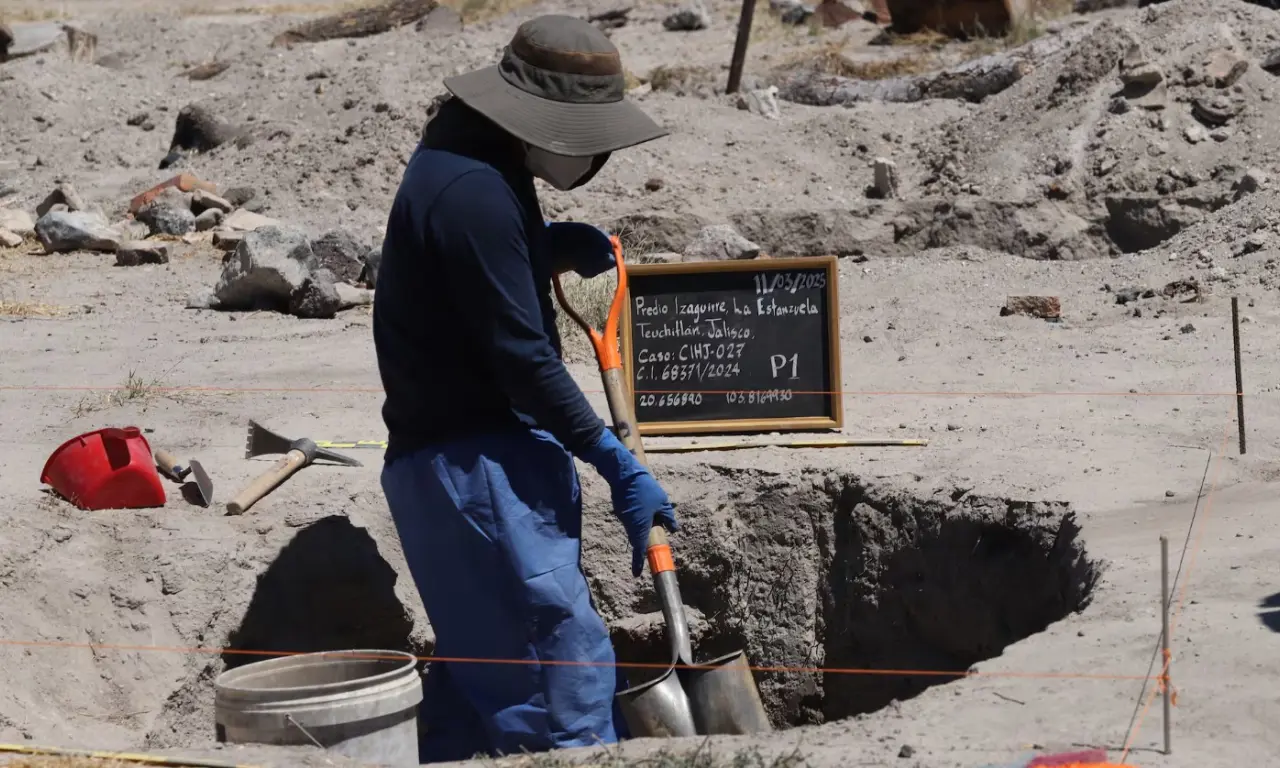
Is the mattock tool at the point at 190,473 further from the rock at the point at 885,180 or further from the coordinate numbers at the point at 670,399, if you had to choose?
the rock at the point at 885,180

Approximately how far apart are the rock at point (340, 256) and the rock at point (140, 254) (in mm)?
1334

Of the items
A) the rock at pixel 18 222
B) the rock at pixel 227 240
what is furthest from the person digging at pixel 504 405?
the rock at pixel 18 222

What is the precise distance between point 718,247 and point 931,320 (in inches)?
64.8

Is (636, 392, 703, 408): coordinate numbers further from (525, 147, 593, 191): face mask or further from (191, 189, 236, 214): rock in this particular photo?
(191, 189, 236, 214): rock

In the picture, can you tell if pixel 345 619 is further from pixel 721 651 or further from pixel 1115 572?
pixel 1115 572

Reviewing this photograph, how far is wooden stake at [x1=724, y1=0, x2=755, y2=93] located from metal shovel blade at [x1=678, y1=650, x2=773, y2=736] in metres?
11.2

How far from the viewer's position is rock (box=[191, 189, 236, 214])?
11.7 meters

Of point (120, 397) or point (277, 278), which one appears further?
point (277, 278)

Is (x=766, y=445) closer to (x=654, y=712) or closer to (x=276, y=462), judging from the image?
(x=276, y=462)

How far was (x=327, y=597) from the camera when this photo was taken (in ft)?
16.6

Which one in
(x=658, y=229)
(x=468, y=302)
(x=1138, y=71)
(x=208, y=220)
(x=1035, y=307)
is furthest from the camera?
(x=208, y=220)

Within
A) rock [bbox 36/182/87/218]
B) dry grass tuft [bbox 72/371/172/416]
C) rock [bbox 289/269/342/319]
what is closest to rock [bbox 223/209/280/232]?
rock [bbox 36/182/87/218]

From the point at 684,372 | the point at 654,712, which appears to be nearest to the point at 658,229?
the point at 684,372

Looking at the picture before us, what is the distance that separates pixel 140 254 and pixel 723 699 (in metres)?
7.27
